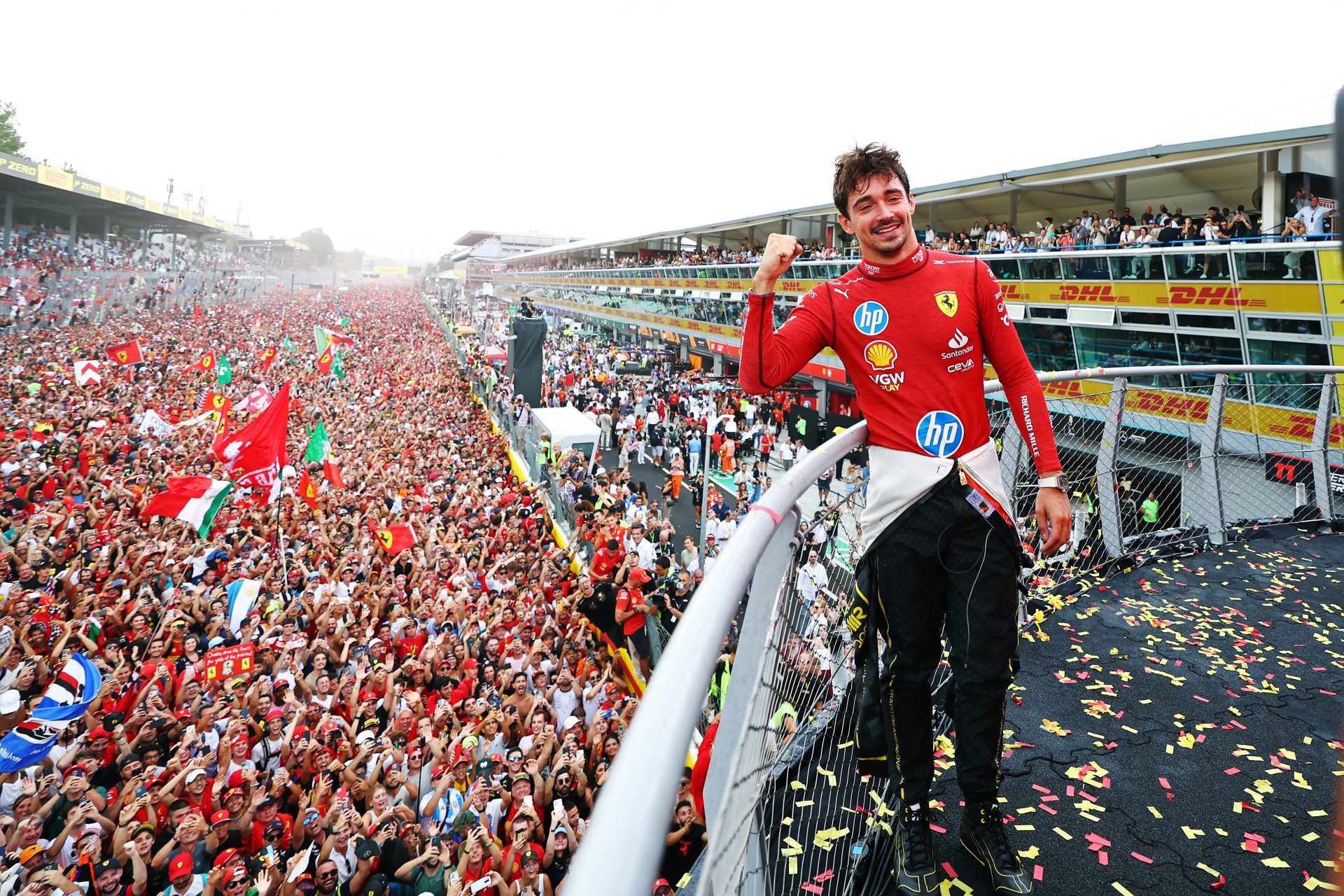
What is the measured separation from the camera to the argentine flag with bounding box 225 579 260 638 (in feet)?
28.9

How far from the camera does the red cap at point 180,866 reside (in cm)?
495

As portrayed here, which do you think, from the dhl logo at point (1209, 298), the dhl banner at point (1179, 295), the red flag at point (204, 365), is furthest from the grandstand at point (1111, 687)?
the red flag at point (204, 365)

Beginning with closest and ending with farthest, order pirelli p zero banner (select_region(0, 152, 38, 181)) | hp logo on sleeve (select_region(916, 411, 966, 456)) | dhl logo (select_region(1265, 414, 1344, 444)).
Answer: hp logo on sleeve (select_region(916, 411, 966, 456)) < dhl logo (select_region(1265, 414, 1344, 444)) < pirelli p zero banner (select_region(0, 152, 38, 181))

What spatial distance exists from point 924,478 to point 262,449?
11.9 metres

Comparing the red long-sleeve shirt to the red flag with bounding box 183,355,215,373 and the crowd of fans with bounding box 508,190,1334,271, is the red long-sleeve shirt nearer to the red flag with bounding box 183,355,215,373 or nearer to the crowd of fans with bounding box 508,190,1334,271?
the crowd of fans with bounding box 508,190,1334,271

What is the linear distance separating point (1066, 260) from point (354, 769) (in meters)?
16.9

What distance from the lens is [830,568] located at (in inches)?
108

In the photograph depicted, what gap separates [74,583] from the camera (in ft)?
30.2

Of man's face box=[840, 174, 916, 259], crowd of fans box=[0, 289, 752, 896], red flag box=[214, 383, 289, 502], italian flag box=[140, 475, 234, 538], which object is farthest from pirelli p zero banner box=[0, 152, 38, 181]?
man's face box=[840, 174, 916, 259]

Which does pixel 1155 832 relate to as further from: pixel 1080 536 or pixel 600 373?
pixel 600 373

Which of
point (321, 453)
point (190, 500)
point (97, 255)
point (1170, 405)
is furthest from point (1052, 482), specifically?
point (97, 255)

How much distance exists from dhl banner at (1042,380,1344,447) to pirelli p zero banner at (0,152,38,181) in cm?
4836

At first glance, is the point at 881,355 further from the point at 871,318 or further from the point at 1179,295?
the point at 1179,295

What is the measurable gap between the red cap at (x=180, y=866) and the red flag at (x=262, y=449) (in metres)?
7.50
